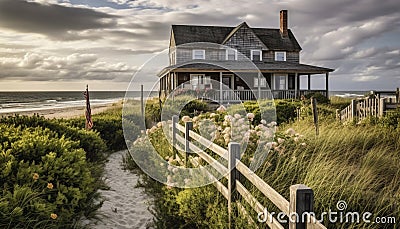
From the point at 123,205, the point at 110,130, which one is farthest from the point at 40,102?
the point at 123,205

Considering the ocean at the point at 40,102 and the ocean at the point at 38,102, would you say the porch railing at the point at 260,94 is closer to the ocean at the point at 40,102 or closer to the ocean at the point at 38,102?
the ocean at the point at 40,102

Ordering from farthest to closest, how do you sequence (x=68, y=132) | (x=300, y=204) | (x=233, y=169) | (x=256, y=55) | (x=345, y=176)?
(x=256, y=55) → (x=68, y=132) → (x=345, y=176) → (x=233, y=169) → (x=300, y=204)

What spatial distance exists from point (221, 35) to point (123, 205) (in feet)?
90.2

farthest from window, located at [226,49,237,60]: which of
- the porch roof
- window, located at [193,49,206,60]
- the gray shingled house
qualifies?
window, located at [193,49,206,60]

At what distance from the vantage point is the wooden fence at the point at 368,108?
13930mm

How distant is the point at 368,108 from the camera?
1457cm

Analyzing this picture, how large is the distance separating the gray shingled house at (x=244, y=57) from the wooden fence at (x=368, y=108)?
40.2 ft

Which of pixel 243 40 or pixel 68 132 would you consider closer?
pixel 68 132

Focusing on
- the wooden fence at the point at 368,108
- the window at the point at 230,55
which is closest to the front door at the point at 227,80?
the window at the point at 230,55

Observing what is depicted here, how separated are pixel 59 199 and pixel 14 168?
757mm

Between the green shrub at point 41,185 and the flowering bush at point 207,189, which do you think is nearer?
the green shrub at point 41,185

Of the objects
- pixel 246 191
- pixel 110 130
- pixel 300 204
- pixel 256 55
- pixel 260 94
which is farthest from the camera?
pixel 256 55

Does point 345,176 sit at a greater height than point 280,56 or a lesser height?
lesser

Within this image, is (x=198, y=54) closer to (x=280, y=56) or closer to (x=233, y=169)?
(x=280, y=56)
